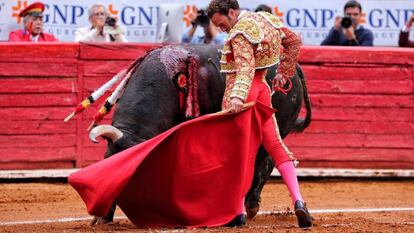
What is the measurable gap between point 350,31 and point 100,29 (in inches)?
92.6

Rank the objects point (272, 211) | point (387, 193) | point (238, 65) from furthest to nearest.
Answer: point (387, 193) < point (272, 211) < point (238, 65)

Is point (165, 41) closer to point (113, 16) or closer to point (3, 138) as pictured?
point (113, 16)

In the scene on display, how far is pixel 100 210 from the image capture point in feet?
22.2

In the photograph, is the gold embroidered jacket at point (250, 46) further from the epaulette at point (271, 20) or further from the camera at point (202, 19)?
the camera at point (202, 19)

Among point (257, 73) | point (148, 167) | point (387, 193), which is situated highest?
point (257, 73)

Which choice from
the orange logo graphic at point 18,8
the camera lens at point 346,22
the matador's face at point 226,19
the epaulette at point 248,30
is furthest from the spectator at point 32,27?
the epaulette at point 248,30

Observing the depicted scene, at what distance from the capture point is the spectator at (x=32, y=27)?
10119mm

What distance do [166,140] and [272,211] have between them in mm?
1866

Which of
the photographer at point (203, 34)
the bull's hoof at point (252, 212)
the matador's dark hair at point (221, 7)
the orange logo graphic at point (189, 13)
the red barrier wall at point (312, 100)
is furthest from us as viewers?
the orange logo graphic at point (189, 13)

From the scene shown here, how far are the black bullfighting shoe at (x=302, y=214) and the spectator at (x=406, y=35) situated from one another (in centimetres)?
433

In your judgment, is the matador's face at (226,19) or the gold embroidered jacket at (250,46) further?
the matador's face at (226,19)

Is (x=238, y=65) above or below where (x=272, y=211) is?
above

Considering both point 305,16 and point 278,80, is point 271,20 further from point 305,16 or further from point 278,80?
point 305,16

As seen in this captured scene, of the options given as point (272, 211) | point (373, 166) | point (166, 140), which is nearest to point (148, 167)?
point (166, 140)
